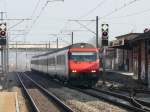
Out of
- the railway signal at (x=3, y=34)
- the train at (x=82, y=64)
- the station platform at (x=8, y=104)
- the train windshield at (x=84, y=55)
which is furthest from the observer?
the train windshield at (x=84, y=55)

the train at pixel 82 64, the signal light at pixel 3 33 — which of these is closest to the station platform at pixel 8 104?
the signal light at pixel 3 33

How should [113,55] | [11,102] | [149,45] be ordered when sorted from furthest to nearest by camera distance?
[113,55]
[149,45]
[11,102]

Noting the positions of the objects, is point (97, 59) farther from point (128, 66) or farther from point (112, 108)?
point (128, 66)

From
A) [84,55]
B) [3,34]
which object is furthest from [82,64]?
[3,34]

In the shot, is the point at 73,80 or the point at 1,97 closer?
the point at 1,97

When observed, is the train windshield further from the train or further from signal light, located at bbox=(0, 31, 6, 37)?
signal light, located at bbox=(0, 31, 6, 37)

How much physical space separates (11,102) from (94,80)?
14.6 metres

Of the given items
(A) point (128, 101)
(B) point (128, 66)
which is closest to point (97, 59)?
(A) point (128, 101)

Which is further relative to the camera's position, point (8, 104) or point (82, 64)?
point (82, 64)

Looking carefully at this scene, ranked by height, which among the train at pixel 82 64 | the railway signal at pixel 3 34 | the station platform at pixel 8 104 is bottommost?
the station platform at pixel 8 104

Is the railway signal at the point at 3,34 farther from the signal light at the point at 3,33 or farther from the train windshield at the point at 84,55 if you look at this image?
the train windshield at the point at 84,55

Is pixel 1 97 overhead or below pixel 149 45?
below

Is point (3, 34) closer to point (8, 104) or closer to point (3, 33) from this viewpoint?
point (3, 33)

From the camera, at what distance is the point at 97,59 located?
36.1 meters
